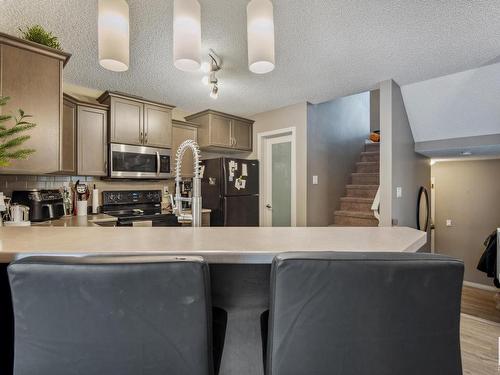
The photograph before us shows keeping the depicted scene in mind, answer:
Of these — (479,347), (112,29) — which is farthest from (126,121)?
(479,347)

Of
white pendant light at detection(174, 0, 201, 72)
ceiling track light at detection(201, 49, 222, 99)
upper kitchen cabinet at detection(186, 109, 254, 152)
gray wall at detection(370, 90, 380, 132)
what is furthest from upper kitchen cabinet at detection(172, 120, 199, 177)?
gray wall at detection(370, 90, 380, 132)

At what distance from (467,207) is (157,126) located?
6.21 metres

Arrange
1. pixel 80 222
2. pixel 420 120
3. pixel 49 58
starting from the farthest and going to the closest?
pixel 420 120 → pixel 80 222 → pixel 49 58

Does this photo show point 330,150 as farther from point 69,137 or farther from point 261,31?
point 69,137

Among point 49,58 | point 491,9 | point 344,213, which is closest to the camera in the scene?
point 491,9

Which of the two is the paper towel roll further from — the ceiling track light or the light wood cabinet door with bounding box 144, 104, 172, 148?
the ceiling track light

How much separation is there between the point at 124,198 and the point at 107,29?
2577 millimetres

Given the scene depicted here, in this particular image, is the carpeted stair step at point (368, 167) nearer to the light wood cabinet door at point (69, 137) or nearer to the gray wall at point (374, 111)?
the gray wall at point (374, 111)

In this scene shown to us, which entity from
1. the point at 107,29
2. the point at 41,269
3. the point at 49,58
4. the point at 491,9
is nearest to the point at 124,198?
the point at 49,58

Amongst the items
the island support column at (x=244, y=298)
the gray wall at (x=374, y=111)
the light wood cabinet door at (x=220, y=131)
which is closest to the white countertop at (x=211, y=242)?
the island support column at (x=244, y=298)

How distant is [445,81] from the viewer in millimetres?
2881

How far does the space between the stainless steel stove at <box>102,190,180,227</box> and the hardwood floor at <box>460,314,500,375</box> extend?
10.6 ft

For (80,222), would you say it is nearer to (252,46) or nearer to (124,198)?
(124,198)

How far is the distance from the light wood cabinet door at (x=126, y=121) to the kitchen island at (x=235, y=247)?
229 centimetres
